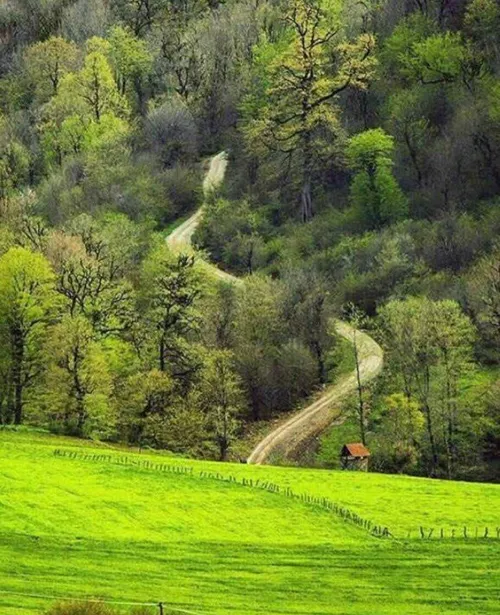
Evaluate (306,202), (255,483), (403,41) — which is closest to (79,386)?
(255,483)

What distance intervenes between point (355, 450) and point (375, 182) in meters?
42.9

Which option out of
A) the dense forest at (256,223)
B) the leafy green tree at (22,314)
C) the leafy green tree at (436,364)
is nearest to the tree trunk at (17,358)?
the leafy green tree at (22,314)

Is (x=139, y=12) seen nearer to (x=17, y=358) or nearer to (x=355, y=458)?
Result: (x=17, y=358)

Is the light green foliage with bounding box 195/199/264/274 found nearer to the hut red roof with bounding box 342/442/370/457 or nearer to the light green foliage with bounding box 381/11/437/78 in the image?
the light green foliage with bounding box 381/11/437/78

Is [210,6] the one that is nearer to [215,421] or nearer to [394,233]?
[394,233]

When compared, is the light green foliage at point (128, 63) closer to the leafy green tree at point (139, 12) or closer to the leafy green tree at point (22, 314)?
the leafy green tree at point (139, 12)

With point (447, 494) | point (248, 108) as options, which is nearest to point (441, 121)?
point (248, 108)

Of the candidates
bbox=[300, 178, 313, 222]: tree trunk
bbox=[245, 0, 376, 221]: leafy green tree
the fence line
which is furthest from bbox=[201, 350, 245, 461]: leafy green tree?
bbox=[245, 0, 376, 221]: leafy green tree

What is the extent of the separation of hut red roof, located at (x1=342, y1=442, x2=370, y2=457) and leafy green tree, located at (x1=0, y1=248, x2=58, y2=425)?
24.4 metres

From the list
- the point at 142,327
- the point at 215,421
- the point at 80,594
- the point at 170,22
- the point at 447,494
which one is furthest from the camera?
the point at 170,22

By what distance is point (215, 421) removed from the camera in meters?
71.9

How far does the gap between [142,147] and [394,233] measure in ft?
153

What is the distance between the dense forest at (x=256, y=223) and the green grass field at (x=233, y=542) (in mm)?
13333

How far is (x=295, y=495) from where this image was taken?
53.1 metres
